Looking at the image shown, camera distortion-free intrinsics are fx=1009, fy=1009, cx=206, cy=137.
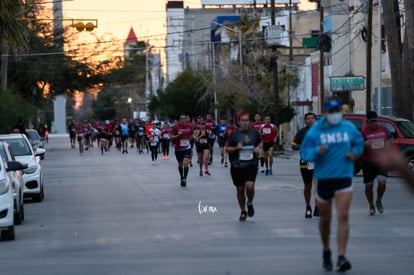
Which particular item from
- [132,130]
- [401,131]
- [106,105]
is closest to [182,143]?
[401,131]

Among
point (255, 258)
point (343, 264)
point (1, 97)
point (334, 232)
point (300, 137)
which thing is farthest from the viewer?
point (1, 97)

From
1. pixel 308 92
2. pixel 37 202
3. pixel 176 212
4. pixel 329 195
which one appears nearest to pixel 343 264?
pixel 329 195

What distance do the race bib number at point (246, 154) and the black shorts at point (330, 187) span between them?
560 centimetres

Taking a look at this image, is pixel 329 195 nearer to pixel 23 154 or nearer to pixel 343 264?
pixel 343 264

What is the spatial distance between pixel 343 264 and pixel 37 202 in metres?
12.7

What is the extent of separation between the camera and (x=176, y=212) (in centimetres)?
1841

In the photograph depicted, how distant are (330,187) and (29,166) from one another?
A: 1225cm

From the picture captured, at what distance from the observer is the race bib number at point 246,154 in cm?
1658

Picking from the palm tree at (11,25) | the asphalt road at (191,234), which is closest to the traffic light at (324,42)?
the asphalt road at (191,234)

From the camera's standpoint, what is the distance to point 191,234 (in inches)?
582

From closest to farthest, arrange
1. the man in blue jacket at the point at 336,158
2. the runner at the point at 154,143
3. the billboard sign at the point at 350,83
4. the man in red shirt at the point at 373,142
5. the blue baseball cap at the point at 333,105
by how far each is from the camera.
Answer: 1. the blue baseball cap at the point at 333,105
2. the man in blue jacket at the point at 336,158
3. the man in red shirt at the point at 373,142
4. the runner at the point at 154,143
5. the billboard sign at the point at 350,83

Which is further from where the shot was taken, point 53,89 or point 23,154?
point 53,89

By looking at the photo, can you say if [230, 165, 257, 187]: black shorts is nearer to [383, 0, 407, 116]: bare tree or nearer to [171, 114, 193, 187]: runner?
[171, 114, 193, 187]: runner

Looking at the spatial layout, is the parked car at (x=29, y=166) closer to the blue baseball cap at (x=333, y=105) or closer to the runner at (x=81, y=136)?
the blue baseball cap at (x=333, y=105)
